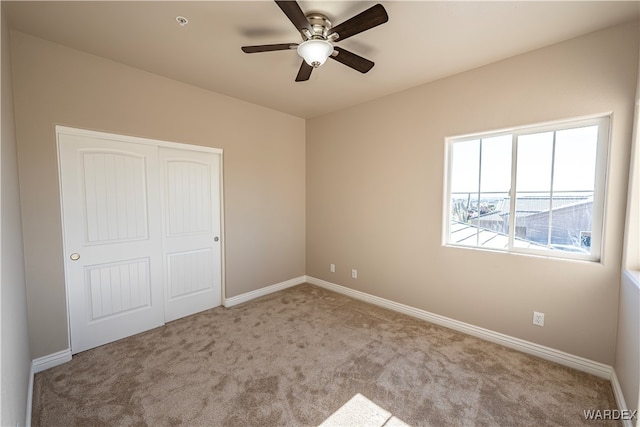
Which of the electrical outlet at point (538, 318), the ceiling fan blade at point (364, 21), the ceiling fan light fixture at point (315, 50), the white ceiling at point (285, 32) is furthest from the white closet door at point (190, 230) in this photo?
the electrical outlet at point (538, 318)

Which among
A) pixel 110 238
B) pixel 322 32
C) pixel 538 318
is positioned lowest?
pixel 538 318

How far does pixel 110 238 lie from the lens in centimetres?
263

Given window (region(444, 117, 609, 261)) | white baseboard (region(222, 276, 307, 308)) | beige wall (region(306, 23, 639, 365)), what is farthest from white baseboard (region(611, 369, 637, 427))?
white baseboard (region(222, 276, 307, 308))

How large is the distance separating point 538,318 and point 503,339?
385mm

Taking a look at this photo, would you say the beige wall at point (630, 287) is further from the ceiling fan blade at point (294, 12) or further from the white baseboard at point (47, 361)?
the white baseboard at point (47, 361)

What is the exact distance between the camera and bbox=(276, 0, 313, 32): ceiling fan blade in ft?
4.90

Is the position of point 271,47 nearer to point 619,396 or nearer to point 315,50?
point 315,50

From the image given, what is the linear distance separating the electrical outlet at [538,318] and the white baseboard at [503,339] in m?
0.20

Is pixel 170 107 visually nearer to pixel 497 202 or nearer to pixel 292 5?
pixel 292 5

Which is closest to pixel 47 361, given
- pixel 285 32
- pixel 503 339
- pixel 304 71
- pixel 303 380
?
pixel 303 380

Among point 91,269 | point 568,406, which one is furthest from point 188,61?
point 568,406

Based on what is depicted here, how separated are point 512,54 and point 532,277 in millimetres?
2042

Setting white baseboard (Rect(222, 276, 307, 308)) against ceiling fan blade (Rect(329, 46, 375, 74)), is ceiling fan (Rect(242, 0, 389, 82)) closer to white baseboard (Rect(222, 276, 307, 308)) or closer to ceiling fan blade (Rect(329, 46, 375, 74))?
ceiling fan blade (Rect(329, 46, 375, 74))

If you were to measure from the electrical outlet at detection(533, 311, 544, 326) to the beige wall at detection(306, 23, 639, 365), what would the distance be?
0.13ft
